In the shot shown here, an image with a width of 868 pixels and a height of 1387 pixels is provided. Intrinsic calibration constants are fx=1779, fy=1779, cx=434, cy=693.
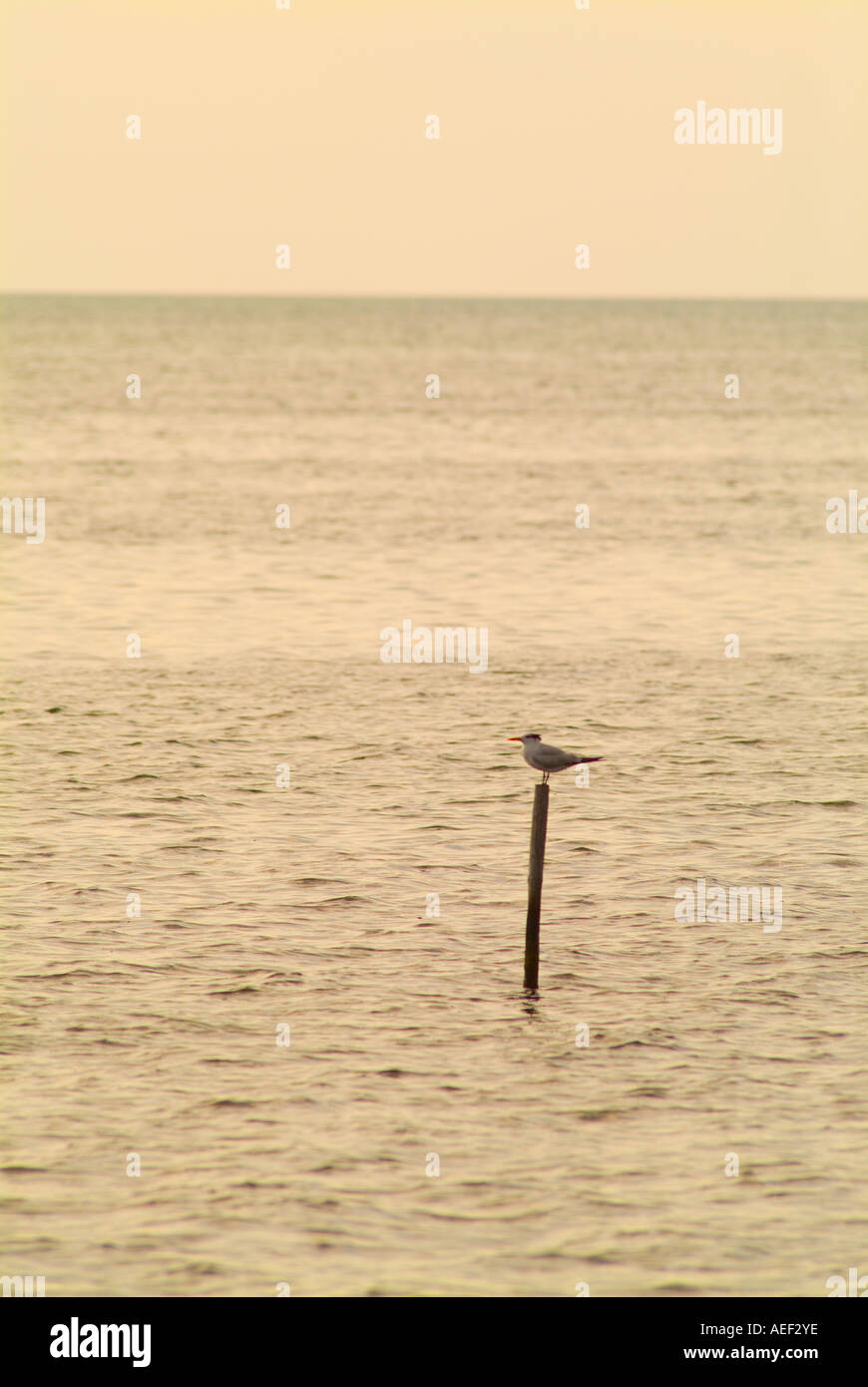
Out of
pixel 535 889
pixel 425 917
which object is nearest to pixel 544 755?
pixel 535 889

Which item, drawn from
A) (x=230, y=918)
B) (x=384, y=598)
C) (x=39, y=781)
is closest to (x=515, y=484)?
(x=384, y=598)

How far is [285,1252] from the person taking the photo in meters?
13.2

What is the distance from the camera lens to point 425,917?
2061 cm

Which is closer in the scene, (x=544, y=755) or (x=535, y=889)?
(x=535, y=889)

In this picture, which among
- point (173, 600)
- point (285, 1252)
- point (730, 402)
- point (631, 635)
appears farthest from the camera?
point (730, 402)

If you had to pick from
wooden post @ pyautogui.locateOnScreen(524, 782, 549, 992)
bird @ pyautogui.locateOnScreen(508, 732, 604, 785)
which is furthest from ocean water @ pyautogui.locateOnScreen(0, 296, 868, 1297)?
bird @ pyautogui.locateOnScreen(508, 732, 604, 785)

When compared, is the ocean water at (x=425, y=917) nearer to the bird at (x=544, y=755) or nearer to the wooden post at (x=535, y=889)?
the wooden post at (x=535, y=889)

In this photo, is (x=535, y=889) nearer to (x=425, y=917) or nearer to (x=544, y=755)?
(x=544, y=755)

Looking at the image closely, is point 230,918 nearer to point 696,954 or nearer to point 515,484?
point 696,954

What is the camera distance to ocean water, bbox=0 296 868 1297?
13703 mm

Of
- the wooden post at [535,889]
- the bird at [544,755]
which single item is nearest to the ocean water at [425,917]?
the wooden post at [535,889]

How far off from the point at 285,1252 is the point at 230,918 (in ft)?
24.5

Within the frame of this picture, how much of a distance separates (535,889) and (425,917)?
10.5 feet

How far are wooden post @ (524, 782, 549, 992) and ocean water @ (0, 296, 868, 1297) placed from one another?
0.39m
